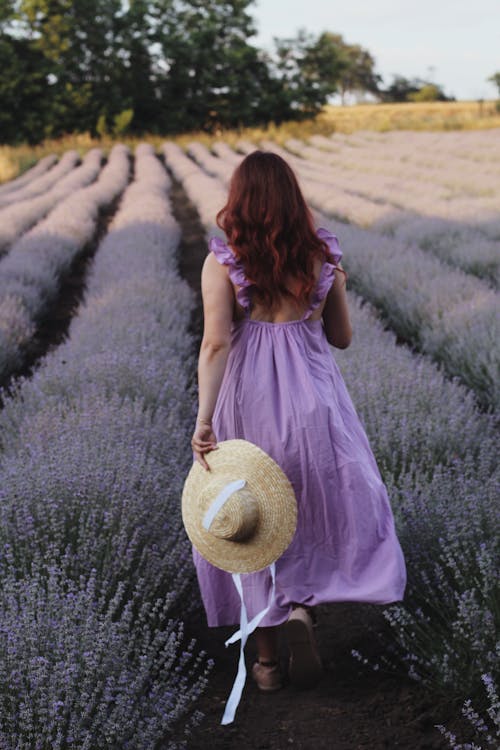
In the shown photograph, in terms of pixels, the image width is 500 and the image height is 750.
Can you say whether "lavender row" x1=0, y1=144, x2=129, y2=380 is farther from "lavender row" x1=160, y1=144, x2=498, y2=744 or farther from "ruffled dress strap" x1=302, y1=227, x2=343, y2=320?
"ruffled dress strap" x1=302, y1=227, x2=343, y2=320

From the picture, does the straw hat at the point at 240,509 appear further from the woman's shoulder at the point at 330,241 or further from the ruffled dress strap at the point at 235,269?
the woman's shoulder at the point at 330,241

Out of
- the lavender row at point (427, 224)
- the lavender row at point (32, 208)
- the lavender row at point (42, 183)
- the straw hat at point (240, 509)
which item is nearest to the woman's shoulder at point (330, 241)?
the straw hat at point (240, 509)

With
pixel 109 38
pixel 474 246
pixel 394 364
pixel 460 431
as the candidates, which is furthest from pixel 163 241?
pixel 109 38

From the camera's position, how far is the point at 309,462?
259 cm

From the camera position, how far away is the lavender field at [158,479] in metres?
2.10

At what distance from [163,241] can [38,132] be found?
65.0 feet

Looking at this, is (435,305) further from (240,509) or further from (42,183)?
(42,183)

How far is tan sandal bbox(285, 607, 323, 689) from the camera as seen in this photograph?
2.55 m

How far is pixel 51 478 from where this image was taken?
300 cm

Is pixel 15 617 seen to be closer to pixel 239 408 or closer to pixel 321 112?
pixel 239 408

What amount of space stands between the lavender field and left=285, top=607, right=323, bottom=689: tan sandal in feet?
0.58

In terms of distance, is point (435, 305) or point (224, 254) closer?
point (224, 254)

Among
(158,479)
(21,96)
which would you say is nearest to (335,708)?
(158,479)

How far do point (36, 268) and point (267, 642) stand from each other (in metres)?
5.99
